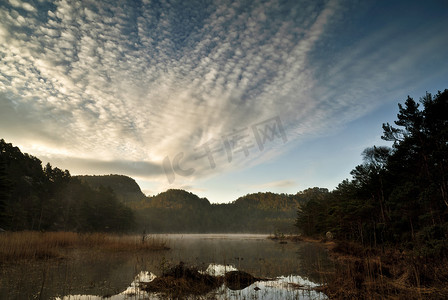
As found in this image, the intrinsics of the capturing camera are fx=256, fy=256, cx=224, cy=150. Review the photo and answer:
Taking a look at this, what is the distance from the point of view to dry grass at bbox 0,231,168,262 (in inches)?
635

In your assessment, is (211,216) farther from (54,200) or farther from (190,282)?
(190,282)

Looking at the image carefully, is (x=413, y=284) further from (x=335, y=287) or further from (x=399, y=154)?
(x=399, y=154)

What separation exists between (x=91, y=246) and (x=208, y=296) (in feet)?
72.8

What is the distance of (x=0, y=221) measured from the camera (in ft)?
118

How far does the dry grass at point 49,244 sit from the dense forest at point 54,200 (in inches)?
1476

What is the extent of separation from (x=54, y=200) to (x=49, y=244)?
55.1m

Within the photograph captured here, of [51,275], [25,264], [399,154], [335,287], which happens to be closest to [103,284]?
[51,275]

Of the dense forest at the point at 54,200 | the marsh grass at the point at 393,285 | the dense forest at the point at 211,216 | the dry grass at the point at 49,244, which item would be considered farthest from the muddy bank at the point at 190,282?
the dense forest at the point at 211,216

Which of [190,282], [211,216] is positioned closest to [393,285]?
[190,282]

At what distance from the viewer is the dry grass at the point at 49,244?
1612cm

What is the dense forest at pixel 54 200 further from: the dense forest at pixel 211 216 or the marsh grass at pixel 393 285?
the dense forest at pixel 211 216

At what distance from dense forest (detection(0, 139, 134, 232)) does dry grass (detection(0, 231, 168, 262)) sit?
1476 inches

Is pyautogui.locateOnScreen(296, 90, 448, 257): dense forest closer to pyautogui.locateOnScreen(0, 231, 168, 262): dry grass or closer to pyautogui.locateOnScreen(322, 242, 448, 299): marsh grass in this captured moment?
pyautogui.locateOnScreen(322, 242, 448, 299): marsh grass

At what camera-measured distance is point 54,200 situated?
66.7m
